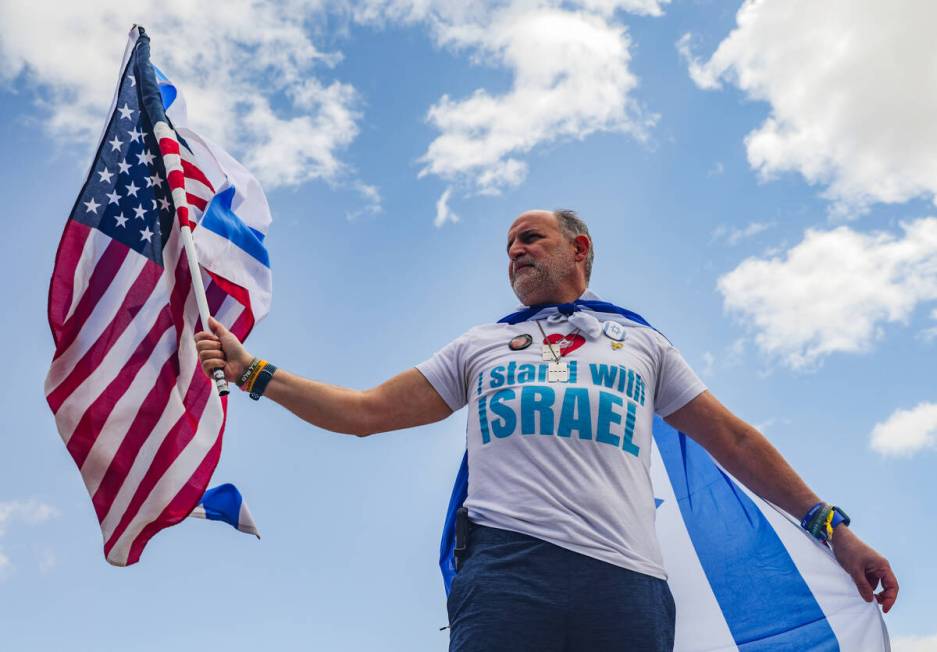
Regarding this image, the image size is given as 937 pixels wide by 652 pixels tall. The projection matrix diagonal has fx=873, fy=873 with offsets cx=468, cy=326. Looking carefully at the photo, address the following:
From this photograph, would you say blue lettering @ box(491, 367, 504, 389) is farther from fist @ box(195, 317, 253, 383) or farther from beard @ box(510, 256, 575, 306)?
fist @ box(195, 317, 253, 383)

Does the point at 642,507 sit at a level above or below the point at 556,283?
below

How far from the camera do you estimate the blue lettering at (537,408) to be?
10.6ft

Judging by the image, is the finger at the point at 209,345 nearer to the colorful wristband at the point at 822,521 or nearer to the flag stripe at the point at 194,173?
the flag stripe at the point at 194,173

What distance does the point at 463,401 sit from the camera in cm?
375

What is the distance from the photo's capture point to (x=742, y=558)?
14.5 feet

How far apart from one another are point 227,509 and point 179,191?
1721 millimetres

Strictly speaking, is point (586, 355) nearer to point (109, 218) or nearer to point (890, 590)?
point (890, 590)

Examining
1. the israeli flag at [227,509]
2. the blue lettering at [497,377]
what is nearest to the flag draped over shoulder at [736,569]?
the blue lettering at [497,377]

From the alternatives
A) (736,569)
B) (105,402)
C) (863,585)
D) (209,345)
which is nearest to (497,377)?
(209,345)

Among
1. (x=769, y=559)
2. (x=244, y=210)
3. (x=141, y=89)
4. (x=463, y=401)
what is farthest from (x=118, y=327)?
(x=769, y=559)

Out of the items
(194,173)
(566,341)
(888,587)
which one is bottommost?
(888,587)

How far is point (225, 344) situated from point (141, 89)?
223 cm

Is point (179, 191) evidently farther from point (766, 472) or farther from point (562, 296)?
point (766, 472)

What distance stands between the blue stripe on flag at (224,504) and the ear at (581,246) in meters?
2.17
